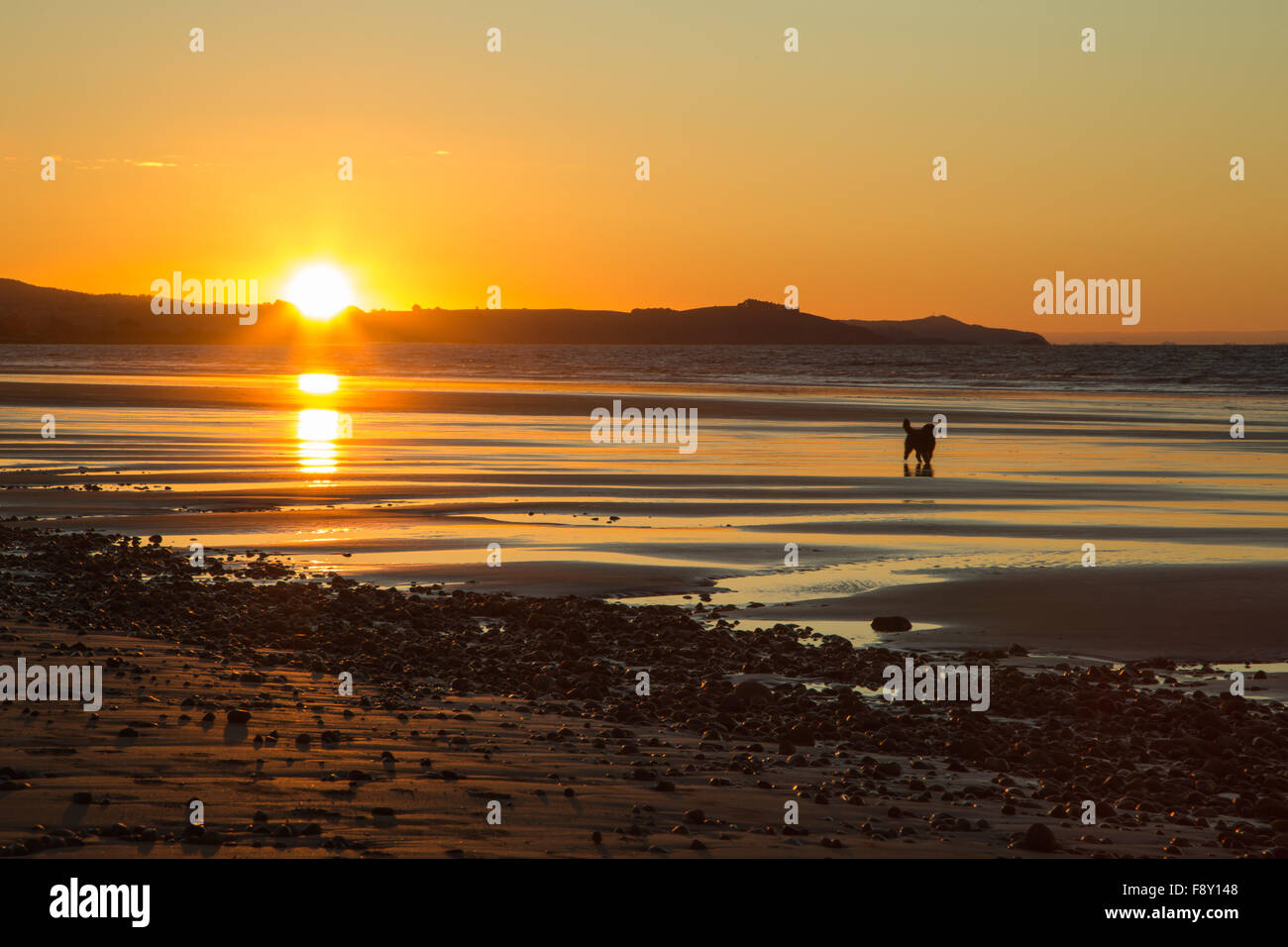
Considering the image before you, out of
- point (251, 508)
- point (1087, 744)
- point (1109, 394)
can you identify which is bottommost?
point (1087, 744)

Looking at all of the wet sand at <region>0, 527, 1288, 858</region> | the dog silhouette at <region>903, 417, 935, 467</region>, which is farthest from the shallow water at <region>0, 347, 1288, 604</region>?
the wet sand at <region>0, 527, 1288, 858</region>

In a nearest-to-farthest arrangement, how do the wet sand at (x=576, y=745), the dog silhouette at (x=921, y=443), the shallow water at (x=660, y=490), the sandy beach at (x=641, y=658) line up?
the wet sand at (x=576, y=745)
the sandy beach at (x=641, y=658)
the shallow water at (x=660, y=490)
the dog silhouette at (x=921, y=443)

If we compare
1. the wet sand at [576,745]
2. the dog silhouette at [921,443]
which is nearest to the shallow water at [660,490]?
the dog silhouette at [921,443]

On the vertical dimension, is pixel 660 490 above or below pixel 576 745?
above

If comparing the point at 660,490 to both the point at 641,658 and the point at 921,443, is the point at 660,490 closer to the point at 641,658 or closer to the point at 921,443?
the point at 921,443

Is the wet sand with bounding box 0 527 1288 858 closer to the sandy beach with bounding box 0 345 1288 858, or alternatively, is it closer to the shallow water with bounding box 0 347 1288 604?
the sandy beach with bounding box 0 345 1288 858

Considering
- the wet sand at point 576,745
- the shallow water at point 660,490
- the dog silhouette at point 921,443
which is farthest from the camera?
the dog silhouette at point 921,443

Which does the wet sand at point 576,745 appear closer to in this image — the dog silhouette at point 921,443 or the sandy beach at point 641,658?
the sandy beach at point 641,658

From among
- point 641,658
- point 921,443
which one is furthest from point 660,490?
point 641,658
